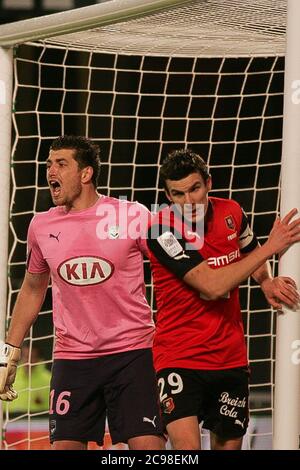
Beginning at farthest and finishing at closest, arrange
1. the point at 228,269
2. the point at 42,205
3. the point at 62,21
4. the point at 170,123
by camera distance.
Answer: the point at 170,123, the point at 42,205, the point at 62,21, the point at 228,269

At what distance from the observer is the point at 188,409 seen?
3934 millimetres

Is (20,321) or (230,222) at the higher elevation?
(230,222)

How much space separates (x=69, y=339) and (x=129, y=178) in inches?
306

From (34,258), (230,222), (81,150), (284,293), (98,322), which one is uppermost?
(81,150)

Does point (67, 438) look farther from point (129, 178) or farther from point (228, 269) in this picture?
point (129, 178)

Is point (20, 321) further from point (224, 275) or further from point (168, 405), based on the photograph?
point (224, 275)

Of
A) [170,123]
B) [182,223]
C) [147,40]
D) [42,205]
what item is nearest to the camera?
[182,223]

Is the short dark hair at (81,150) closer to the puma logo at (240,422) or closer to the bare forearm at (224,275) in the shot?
the bare forearm at (224,275)

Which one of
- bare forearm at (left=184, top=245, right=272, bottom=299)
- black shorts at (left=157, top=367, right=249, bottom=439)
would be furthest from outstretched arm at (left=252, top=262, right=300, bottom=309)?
black shorts at (left=157, top=367, right=249, bottom=439)

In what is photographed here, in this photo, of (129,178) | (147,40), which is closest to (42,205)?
(129,178)

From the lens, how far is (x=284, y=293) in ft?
12.1

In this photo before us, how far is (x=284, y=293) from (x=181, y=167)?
2.02ft

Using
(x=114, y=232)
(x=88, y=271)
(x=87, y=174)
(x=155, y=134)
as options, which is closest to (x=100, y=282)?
(x=88, y=271)
